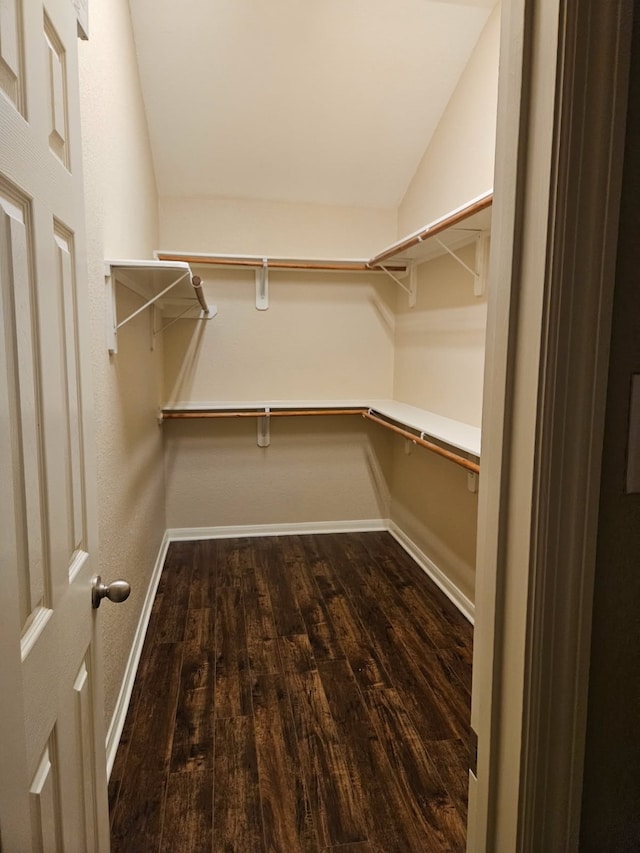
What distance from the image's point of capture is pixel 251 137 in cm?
301

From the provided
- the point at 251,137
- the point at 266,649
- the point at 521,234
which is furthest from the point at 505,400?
the point at 251,137

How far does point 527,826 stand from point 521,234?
622mm

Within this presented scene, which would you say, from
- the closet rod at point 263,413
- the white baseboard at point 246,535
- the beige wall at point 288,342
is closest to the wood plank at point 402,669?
the white baseboard at point 246,535

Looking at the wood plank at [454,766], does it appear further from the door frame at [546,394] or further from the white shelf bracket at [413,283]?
the white shelf bracket at [413,283]

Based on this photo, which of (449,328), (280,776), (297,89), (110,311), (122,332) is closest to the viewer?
(280,776)

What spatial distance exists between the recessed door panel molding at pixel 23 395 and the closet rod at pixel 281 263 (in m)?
2.54

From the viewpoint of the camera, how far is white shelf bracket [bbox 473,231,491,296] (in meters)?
2.50

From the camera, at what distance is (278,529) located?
372cm

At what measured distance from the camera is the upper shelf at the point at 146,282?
1.76 m

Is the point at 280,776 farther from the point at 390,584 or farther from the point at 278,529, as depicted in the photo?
the point at 278,529

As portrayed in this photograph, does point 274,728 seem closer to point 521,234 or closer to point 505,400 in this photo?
point 505,400

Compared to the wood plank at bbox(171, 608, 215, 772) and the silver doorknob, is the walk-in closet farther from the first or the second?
the silver doorknob

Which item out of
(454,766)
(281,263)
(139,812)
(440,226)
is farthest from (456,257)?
(139,812)

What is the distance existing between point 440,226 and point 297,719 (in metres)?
2.03
